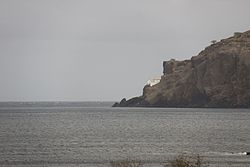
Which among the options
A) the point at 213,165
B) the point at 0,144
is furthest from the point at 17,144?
the point at 213,165

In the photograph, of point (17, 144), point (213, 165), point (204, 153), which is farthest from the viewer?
point (17, 144)

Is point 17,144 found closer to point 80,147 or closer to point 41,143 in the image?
point 41,143

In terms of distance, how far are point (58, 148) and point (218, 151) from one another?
855 inches

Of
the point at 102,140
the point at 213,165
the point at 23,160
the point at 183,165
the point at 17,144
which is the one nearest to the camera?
the point at 183,165

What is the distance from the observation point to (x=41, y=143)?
301ft

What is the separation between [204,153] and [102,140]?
25507 millimetres

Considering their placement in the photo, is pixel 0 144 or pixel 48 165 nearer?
pixel 48 165

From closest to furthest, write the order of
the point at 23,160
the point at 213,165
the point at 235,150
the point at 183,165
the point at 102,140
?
the point at 183,165, the point at 213,165, the point at 23,160, the point at 235,150, the point at 102,140

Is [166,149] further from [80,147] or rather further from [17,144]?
[17,144]

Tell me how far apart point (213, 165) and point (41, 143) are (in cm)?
3666

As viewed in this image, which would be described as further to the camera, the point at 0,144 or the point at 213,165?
the point at 0,144

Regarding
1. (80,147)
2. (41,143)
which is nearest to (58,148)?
(80,147)

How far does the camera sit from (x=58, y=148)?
82938 millimetres

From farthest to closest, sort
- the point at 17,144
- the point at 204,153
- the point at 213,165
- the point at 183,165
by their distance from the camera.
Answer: the point at 17,144 → the point at 204,153 → the point at 213,165 → the point at 183,165
